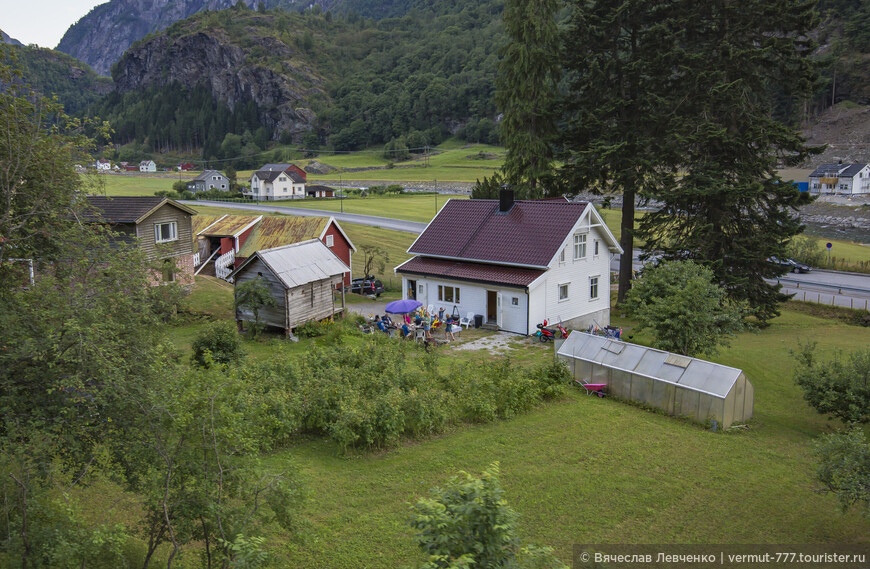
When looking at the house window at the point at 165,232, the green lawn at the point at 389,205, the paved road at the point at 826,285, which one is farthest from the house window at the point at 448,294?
the green lawn at the point at 389,205

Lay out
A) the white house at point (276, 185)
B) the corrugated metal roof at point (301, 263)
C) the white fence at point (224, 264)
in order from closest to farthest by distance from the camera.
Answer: the corrugated metal roof at point (301, 263)
the white fence at point (224, 264)
the white house at point (276, 185)

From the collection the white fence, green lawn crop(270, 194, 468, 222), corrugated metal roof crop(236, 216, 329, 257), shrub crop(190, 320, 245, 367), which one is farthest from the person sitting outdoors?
green lawn crop(270, 194, 468, 222)

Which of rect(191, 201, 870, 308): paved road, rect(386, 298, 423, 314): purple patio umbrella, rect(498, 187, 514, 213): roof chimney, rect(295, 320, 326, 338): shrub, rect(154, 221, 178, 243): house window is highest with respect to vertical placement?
rect(498, 187, 514, 213): roof chimney

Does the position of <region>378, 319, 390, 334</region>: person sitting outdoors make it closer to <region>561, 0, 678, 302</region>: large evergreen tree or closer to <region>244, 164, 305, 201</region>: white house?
<region>561, 0, 678, 302</region>: large evergreen tree

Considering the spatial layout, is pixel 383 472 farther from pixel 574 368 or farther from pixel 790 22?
pixel 790 22

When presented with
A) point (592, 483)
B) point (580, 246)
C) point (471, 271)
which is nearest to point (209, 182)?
point (471, 271)

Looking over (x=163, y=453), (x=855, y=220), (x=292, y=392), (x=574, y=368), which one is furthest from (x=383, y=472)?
(x=855, y=220)

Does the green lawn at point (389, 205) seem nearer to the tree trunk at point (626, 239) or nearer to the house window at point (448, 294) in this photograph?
the tree trunk at point (626, 239)
